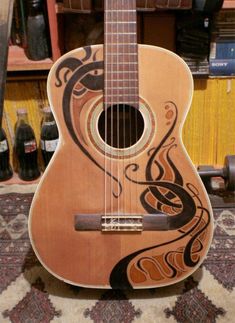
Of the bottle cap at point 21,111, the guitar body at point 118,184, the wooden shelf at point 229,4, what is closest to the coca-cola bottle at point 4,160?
the bottle cap at point 21,111

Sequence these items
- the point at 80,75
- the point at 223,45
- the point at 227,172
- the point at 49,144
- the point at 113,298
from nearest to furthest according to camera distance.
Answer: the point at 80,75, the point at 113,298, the point at 227,172, the point at 223,45, the point at 49,144

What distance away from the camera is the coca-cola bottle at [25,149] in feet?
5.21

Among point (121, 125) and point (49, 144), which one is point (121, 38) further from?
point (49, 144)

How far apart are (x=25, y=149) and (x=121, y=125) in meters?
0.63

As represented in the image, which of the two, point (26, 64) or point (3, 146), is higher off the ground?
point (26, 64)

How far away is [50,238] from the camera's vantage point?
1070mm

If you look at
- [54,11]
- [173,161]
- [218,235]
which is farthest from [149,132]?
[54,11]

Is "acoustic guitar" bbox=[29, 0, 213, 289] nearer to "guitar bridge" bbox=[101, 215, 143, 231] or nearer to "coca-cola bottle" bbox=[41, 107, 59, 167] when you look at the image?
"guitar bridge" bbox=[101, 215, 143, 231]

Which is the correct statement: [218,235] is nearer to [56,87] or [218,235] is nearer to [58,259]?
[58,259]

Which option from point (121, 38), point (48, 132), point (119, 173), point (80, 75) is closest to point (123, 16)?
point (121, 38)

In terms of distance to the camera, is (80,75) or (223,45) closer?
(80,75)

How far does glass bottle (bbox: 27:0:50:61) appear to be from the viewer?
4.78 feet

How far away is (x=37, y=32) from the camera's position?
58.1 inches

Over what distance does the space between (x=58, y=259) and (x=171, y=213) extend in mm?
313
